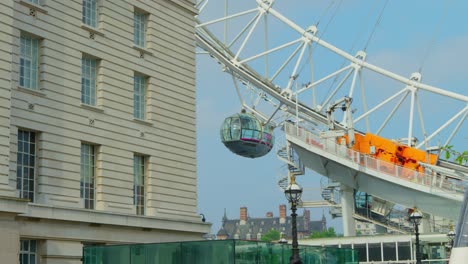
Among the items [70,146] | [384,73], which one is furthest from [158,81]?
[384,73]

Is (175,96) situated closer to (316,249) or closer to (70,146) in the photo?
(70,146)

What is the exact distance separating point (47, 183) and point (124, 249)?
13.6ft

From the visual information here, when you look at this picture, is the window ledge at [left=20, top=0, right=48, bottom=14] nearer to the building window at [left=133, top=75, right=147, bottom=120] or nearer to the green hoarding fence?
the building window at [left=133, top=75, right=147, bottom=120]

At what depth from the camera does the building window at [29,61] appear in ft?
105

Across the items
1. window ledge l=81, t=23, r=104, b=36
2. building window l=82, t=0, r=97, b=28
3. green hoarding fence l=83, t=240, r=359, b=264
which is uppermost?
building window l=82, t=0, r=97, b=28

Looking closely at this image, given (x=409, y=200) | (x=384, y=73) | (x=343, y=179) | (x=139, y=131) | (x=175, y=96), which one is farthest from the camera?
(x=384, y=73)

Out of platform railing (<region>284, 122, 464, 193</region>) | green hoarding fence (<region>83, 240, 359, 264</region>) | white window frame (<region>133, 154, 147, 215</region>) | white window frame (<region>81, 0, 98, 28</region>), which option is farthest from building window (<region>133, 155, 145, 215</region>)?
platform railing (<region>284, 122, 464, 193</region>)

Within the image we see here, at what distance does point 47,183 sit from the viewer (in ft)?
105

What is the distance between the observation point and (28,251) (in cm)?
3136

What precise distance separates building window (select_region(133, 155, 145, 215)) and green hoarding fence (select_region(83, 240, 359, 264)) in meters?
4.90

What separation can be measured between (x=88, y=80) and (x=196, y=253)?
32.2 feet

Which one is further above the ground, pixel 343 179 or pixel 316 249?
pixel 343 179

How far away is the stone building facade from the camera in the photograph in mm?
30984

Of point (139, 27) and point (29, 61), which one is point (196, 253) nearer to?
point (29, 61)
